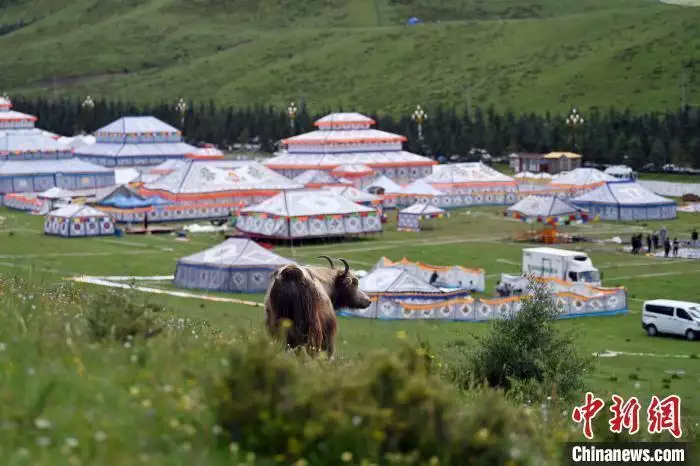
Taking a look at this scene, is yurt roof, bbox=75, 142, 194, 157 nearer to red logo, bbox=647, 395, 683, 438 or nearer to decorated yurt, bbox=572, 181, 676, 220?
decorated yurt, bbox=572, 181, 676, 220

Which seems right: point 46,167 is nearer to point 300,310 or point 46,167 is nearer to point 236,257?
point 236,257

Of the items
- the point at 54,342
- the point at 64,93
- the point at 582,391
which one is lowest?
the point at 64,93

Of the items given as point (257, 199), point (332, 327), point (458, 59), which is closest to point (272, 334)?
point (332, 327)

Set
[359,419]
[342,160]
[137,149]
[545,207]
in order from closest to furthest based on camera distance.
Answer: [359,419] < [545,207] < [342,160] < [137,149]

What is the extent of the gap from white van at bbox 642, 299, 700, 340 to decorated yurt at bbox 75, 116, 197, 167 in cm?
5263

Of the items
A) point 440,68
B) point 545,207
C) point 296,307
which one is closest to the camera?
point 296,307

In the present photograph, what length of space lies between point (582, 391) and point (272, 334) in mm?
7983

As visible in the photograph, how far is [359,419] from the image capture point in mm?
8180

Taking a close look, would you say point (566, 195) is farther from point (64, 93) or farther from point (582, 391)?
point (64, 93)

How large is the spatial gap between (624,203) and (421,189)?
1153cm

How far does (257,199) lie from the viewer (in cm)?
6862

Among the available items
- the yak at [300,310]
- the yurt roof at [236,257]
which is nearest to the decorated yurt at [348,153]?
the yurt roof at [236,257]

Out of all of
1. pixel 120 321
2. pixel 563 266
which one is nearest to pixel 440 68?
pixel 563 266

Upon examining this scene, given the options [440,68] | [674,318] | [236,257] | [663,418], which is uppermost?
[663,418]
